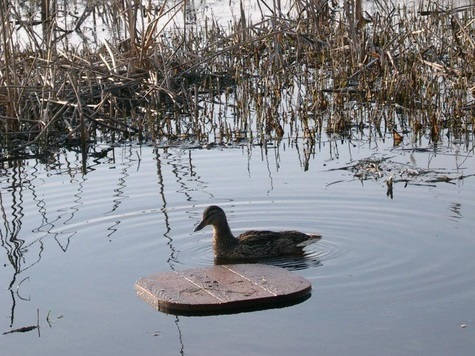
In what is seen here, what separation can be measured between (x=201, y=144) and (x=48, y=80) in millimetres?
2028

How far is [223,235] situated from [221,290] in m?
1.25

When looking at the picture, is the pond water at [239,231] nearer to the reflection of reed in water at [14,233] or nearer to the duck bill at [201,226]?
the reflection of reed in water at [14,233]

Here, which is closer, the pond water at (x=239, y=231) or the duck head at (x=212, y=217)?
the pond water at (x=239, y=231)

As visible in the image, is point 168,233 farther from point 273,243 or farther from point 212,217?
point 273,243

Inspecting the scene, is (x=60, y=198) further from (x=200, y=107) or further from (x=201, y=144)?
(x=200, y=107)

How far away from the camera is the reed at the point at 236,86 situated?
37.2 ft

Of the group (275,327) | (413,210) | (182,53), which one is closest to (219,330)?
(275,327)

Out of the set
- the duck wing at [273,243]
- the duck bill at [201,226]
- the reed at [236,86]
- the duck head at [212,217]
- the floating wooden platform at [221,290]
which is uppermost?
the reed at [236,86]

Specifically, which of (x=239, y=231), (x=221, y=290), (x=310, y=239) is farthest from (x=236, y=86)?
(x=221, y=290)

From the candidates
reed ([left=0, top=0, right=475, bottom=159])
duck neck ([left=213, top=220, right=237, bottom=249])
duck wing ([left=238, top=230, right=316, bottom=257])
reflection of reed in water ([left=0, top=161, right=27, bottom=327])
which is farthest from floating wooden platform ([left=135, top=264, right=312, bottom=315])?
reed ([left=0, top=0, right=475, bottom=159])

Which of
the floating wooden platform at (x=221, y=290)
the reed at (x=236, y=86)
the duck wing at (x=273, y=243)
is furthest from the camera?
the reed at (x=236, y=86)

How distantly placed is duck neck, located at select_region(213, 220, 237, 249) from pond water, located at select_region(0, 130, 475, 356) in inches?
6.8

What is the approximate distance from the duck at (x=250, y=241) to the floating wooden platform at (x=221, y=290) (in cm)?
57

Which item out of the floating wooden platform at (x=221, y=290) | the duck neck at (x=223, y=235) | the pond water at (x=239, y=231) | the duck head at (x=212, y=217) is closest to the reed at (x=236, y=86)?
the pond water at (x=239, y=231)
